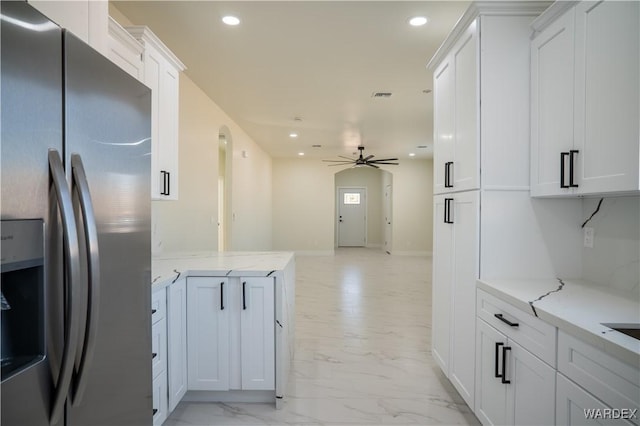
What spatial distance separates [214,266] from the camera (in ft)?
7.82

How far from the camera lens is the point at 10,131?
71cm

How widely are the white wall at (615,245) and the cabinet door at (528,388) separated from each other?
696 mm

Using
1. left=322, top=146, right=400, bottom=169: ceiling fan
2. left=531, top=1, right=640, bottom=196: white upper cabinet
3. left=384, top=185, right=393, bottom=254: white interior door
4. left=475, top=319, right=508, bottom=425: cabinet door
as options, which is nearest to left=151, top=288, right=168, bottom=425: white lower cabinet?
left=475, top=319, right=508, bottom=425: cabinet door

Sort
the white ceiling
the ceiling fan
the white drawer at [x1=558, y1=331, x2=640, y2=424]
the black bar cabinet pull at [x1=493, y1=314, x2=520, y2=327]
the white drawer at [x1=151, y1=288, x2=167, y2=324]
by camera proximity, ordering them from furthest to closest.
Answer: the ceiling fan → the white ceiling → the white drawer at [x1=151, y1=288, x2=167, y2=324] → the black bar cabinet pull at [x1=493, y1=314, x2=520, y2=327] → the white drawer at [x1=558, y1=331, x2=640, y2=424]

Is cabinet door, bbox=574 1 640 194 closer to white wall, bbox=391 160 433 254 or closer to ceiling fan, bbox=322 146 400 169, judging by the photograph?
ceiling fan, bbox=322 146 400 169

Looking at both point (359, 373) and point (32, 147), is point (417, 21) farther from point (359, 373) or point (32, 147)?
point (359, 373)

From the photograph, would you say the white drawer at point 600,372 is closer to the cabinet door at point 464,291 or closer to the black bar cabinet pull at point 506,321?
the black bar cabinet pull at point 506,321

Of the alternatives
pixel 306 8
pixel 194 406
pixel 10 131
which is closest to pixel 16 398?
pixel 10 131

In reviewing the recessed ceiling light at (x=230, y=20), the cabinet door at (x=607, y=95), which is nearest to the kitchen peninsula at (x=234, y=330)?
the cabinet door at (x=607, y=95)

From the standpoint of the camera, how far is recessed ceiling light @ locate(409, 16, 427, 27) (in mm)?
2588

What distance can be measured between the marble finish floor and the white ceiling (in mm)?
2742

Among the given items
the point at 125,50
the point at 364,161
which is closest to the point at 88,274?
the point at 125,50

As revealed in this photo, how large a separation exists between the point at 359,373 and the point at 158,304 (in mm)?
1665

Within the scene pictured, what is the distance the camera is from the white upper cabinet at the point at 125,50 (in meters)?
1.81
